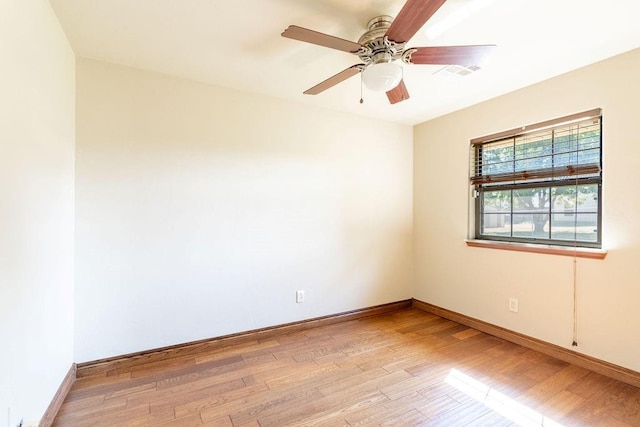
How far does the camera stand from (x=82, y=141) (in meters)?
2.18

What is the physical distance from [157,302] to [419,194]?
3.06m

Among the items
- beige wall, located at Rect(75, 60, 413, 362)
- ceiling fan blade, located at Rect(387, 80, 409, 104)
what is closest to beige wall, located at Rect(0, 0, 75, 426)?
beige wall, located at Rect(75, 60, 413, 362)

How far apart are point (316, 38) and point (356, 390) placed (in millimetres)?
2174

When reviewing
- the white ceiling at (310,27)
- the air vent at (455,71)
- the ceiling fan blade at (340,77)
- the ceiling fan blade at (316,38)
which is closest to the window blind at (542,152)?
the white ceiling at (310,27)

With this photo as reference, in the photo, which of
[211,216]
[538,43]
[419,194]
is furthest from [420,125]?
[211,216]

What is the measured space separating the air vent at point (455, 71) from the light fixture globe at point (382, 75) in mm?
849

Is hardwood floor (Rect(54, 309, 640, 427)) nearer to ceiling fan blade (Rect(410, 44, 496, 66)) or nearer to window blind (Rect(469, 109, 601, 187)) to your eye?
window blind (Rect(469, 109, 601, 187))

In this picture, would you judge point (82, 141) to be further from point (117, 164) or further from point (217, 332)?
point (217, 332)

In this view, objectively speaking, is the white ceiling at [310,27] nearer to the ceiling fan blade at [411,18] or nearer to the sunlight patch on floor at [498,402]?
the ceiling fan blade at [411,18]

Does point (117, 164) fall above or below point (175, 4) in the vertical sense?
below

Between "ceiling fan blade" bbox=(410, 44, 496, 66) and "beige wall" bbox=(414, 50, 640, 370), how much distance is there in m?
1.29

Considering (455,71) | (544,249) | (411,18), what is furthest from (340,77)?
(544,249)

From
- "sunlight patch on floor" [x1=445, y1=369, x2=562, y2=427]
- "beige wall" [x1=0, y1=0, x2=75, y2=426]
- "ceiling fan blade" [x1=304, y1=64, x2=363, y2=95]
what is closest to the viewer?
"beige wall" [x1=0, y1=0, x2=75, y2=426]

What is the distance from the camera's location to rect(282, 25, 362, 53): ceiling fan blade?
1.46m
